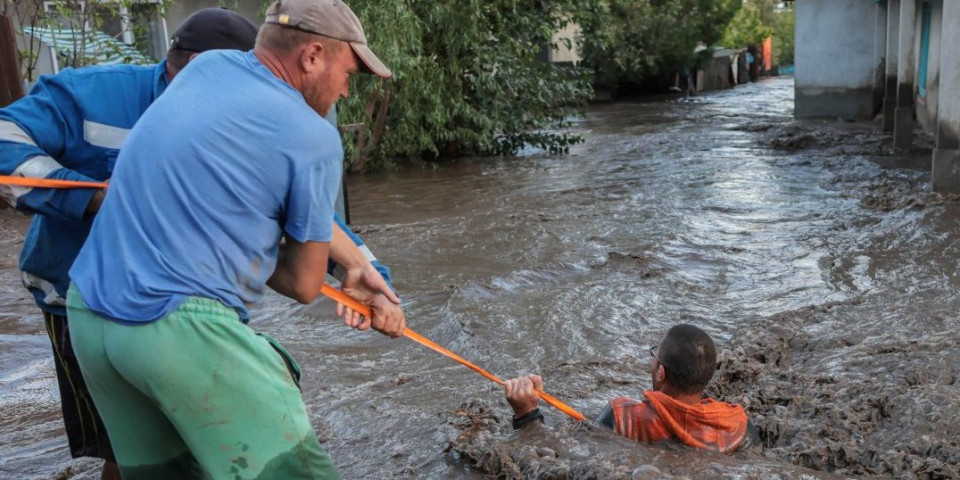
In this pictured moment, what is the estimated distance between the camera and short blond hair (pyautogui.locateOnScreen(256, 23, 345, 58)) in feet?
7.66

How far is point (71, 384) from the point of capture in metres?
3.10

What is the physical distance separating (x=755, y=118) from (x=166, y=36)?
41.2ft

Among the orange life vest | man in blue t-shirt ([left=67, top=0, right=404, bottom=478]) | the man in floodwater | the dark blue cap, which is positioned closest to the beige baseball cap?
man in blue t-shirt ([left=67, top=0, right=404, bottom=478])

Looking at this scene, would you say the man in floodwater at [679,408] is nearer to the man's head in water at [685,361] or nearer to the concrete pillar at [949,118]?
the man's head in water at [685,361]

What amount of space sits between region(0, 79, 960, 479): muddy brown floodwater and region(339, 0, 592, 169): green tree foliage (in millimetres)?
1139

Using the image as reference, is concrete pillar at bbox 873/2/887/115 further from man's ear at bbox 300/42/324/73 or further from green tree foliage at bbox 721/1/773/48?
green tree foliage at bbox 721/1/773/48

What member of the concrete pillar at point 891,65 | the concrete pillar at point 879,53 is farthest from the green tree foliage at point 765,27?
the concrete pillar at point 891,65

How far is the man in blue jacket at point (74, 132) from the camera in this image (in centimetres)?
272

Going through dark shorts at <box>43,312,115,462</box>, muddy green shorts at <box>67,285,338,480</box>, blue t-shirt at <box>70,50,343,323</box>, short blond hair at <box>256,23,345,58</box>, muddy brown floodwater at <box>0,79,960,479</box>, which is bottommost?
muddy brown floodwater at <box>0,79,960,479</box>

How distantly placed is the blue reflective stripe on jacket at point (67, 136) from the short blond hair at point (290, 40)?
74 cm

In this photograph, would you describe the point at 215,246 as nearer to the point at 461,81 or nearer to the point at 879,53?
the point at 461,81

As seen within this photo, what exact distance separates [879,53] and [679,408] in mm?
17105

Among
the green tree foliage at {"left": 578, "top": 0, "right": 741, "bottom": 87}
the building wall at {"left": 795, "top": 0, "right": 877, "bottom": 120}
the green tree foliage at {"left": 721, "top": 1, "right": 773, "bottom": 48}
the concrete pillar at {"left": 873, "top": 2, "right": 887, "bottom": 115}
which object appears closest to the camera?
the concrete pillar at {"left": 873, "top": 2, "right": 887, "bottom": 115}

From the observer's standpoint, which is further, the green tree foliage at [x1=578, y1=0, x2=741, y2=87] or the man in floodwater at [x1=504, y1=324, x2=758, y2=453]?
the green tree foliage at [x1=578, y1=0, x2=741, y2=87]
